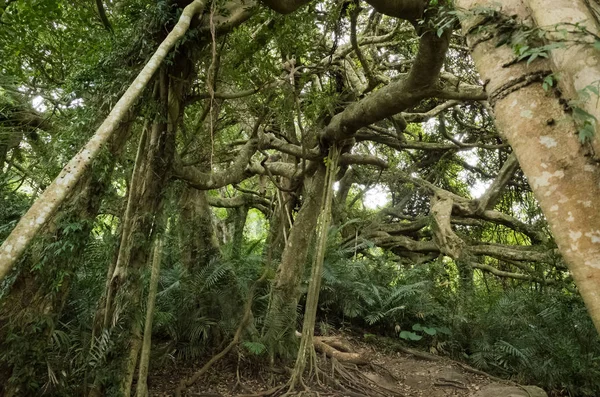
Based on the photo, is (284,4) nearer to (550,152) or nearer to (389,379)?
(550,152)

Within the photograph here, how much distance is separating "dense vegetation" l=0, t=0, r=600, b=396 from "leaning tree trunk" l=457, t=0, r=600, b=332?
0.07 m

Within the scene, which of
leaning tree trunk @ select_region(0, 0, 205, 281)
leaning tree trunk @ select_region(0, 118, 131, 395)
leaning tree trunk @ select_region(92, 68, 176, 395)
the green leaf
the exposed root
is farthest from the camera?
the green leaf

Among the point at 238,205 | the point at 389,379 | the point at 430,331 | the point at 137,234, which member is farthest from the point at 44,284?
the point at 430,331

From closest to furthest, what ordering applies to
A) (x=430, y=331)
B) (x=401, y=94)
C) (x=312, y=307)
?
(x=401, y=94)
(x=312, y=307)
(x=430, y=331)

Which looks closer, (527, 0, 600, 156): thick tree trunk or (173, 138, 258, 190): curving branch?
(527, 0, 600, 156): thick tree trunk

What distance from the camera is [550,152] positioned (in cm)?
121

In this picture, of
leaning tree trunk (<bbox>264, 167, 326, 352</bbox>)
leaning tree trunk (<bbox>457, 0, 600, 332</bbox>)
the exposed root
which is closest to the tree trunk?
the exposed root

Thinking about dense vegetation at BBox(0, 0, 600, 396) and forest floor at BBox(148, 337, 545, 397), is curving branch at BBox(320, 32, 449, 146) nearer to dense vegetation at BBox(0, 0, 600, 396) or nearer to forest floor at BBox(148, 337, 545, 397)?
dense vegetation at BBox(0, 0, 600, 396)

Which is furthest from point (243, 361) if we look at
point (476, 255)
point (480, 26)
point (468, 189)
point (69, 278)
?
point (468, 189)

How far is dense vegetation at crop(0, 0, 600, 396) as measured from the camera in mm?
2750

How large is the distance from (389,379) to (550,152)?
416 centimetres

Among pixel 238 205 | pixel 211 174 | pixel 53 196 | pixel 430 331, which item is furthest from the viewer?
pixel 238 205

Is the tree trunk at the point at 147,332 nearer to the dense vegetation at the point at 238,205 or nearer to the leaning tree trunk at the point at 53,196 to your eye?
the dense vegetation at the point at 238,205

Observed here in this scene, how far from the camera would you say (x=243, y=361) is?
435 cm
